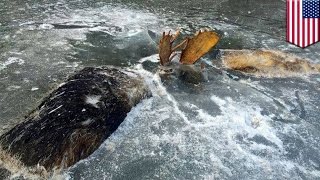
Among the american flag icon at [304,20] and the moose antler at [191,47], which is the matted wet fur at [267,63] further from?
the american flag icon at [304,20]

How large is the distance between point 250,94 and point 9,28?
5.69 meters

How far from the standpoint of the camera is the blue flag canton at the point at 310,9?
6.82 meters

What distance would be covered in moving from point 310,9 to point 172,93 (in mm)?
2804

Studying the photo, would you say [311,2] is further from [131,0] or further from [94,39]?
[131,0]

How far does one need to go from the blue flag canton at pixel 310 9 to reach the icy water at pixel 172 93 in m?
1.23

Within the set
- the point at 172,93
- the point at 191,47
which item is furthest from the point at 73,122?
the point at 191,47

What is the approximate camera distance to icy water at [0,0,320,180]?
5043 millimetres

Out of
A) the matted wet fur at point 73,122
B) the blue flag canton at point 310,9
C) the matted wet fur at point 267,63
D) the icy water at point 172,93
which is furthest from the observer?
the matted wet fur at point 267,63

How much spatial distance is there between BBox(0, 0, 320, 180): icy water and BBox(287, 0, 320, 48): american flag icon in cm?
86

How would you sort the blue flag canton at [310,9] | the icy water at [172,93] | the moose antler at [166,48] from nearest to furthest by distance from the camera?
the icy water at [172,93] → the blue flag canton at [310,9] → the moose antler at [166,48]

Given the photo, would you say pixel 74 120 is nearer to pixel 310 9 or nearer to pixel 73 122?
pixel 73 122

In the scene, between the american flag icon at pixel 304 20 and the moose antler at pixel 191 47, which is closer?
the american flag icon at pixel 304 20

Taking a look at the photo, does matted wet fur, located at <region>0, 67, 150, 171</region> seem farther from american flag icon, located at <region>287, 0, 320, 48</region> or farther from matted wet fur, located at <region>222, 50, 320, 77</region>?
american flag icon, located at <region>287, 0, 320, 48</region>

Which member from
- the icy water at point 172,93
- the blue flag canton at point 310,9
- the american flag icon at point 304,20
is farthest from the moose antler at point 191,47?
the blue flag canton at point 310,9
